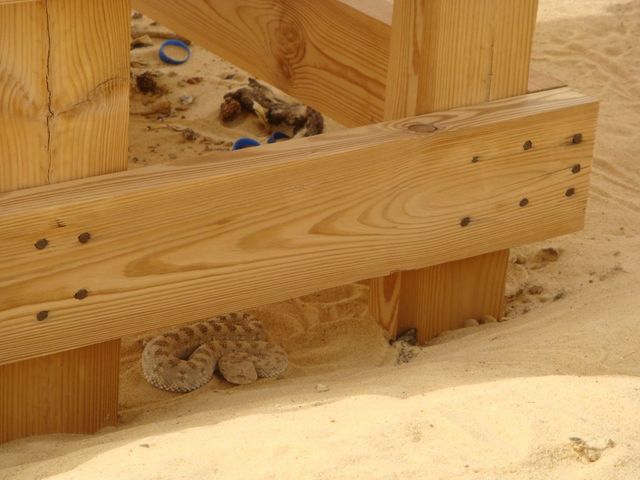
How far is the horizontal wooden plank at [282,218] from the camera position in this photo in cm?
304

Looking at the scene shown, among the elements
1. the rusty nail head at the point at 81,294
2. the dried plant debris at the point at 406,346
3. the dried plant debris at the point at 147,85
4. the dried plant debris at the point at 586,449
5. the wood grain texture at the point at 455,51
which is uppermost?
the wood grain texture at the point at 455,51

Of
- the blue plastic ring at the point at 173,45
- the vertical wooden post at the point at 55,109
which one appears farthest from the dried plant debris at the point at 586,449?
the blue plastic ring at the point at 173,45

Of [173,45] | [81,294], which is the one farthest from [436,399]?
[173,45]

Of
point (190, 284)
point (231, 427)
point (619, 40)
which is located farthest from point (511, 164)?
point (619, 40)

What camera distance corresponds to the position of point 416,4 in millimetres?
3568

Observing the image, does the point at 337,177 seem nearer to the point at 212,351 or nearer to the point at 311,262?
the point at 311,262

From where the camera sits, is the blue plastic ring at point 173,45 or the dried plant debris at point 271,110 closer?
the dried plant debris at point 271,110

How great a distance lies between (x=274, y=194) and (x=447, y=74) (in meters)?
0.77

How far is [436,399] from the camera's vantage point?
113 inches

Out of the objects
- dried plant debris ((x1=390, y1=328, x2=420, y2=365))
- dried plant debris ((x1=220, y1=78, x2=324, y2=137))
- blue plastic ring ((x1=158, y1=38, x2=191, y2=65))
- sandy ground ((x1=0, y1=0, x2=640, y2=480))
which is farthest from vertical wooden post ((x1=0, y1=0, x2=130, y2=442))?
blue plastic ring ((x1=158, y1=38, x2=191, y2=65))

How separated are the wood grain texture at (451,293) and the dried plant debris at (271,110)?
209 cm

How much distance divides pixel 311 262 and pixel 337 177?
0.29 meters

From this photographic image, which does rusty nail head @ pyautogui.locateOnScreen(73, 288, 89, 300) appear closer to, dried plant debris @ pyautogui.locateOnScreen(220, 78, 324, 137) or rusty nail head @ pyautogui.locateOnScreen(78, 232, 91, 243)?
rusty nail head @ pyautogui.locateOnScreen(78, 232, 91, 243)

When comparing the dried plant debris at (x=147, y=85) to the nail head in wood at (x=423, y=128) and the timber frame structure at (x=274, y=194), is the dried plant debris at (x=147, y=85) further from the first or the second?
the nail head in wood at (x=423, y=128)
